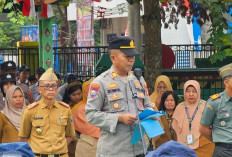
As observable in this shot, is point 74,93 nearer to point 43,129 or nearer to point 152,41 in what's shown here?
point 43,129

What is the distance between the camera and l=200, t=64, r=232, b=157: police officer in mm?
7492

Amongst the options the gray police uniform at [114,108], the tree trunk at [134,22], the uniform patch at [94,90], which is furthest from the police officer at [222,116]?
the tree trunk at [134,22]

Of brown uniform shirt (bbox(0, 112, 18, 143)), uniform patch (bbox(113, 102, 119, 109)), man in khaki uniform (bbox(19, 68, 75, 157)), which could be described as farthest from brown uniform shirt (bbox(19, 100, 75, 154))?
uniform patch (bbox(113, 102, 119, 109))

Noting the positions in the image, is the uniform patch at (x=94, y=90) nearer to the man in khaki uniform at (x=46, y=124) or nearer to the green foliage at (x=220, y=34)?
the man in khaki uniform at (x=46, y=124)

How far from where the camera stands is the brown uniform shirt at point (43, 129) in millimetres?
8141

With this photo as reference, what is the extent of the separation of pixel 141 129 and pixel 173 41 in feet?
101

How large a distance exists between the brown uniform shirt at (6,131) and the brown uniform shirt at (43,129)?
646 millimetres

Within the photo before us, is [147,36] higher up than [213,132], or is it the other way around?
[147,36]

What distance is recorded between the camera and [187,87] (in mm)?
9734

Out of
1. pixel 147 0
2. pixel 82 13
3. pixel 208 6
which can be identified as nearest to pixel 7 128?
pixel 208 6

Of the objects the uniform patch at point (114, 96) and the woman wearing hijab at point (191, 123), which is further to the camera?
the woman wearing hijab at point (191, 123)

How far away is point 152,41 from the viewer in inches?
564

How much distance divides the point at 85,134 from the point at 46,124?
1716 mm

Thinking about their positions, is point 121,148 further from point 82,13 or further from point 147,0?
point 82,13
